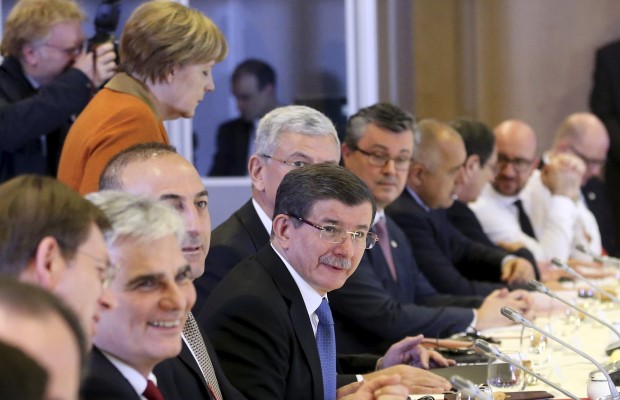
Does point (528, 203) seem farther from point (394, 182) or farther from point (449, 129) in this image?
point (394, 182)

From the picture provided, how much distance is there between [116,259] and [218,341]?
29.5 inches

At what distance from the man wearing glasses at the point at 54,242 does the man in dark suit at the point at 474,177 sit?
3.59 metres

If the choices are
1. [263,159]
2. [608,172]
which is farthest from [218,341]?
[608,172]

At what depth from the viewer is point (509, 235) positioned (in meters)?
5.81

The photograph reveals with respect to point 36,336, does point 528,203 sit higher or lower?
lower

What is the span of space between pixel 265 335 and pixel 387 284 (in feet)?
4.97

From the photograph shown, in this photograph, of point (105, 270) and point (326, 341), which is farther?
point (326, 341)

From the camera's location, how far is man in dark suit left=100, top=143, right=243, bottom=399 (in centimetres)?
233

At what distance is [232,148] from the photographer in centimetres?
670

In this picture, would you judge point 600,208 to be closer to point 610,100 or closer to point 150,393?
point 610,100

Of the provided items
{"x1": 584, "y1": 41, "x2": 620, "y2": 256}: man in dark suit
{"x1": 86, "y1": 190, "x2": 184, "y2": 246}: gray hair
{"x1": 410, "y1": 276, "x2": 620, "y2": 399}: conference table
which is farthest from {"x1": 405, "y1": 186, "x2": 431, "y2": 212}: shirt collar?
{"x1": 584, "y1": 41, "x2": 620, "y2": 256}: man in dark suit

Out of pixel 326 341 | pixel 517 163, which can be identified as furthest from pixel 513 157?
pixel 326 341

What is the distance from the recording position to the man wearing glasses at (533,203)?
19.1 feet

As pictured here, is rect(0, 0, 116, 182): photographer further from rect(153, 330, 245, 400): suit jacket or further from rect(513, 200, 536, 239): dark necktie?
rect(513, 200, 536, 239): dark necktie
